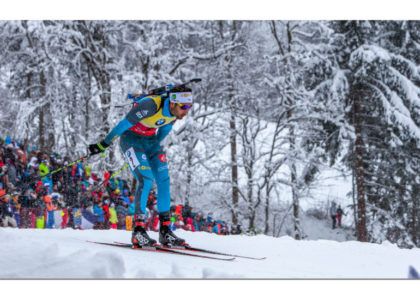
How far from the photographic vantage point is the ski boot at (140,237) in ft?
12.3

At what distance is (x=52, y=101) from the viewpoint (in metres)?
10.4

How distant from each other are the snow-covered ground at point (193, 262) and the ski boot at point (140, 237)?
0.23m

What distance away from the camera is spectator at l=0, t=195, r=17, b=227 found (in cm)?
577

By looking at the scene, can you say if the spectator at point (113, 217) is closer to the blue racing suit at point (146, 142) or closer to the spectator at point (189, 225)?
the spectator at point (189, 225)

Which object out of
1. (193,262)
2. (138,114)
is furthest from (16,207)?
(193,262)

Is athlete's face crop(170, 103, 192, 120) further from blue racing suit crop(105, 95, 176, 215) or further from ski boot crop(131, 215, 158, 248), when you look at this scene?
ski boot crop(131, 215, 158, 248)

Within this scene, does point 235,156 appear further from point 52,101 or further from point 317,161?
point 52,101

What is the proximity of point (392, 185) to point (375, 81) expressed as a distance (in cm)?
230

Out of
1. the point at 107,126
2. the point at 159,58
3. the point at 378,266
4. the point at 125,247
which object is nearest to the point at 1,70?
the point at 107,126

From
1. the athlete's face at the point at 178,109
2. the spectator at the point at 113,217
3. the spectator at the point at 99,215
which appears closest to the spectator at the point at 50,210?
the spectator at the point at 99,215

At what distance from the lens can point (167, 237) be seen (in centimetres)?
391

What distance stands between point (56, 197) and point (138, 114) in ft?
11.5

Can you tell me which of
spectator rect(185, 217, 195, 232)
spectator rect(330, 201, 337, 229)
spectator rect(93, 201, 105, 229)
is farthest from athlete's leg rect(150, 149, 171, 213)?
spectator rect(330, 201, 337, 229)
